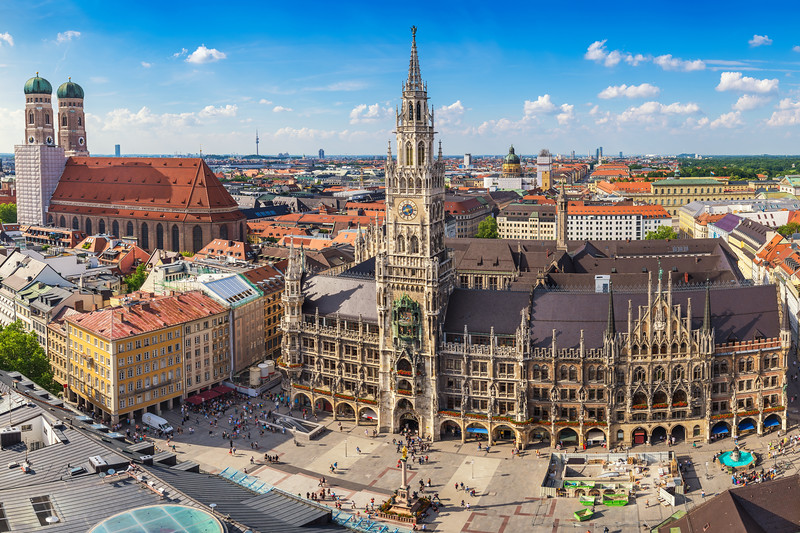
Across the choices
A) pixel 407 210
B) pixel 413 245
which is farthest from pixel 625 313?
pixel 407 210

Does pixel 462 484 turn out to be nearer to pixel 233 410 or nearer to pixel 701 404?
pixel 701 404

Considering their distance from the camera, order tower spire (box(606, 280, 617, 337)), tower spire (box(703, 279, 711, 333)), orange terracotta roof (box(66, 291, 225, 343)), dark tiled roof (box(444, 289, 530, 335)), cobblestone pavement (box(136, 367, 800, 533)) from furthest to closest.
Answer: orange terracotta roof (box(66, 291, 225, 343))
dark tiled roof (box(444, 289, 530, 335))
tower spire (box(703, 279, 711, 333))
tower spire (box(606, 280, 617, 337))
cobblestone pavement (box(136, 367, 800, 533))

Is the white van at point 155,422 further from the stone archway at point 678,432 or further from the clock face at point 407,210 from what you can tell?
the stone archway at point 678,432

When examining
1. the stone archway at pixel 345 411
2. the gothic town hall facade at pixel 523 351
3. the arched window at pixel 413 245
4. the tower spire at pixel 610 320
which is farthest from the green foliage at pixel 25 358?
the tower spire at pixel 610 320

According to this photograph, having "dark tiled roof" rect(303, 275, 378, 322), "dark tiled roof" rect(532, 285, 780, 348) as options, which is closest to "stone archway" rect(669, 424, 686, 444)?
"dark tiled roof" rect(532, 285, 780, 348)

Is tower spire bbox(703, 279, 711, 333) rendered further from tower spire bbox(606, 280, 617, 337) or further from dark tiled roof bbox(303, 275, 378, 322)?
dark tiled roof bbox(303, 275, 378, 322)

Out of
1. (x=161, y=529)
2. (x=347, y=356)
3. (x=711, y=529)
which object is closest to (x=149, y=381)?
(x=347, y=356)
